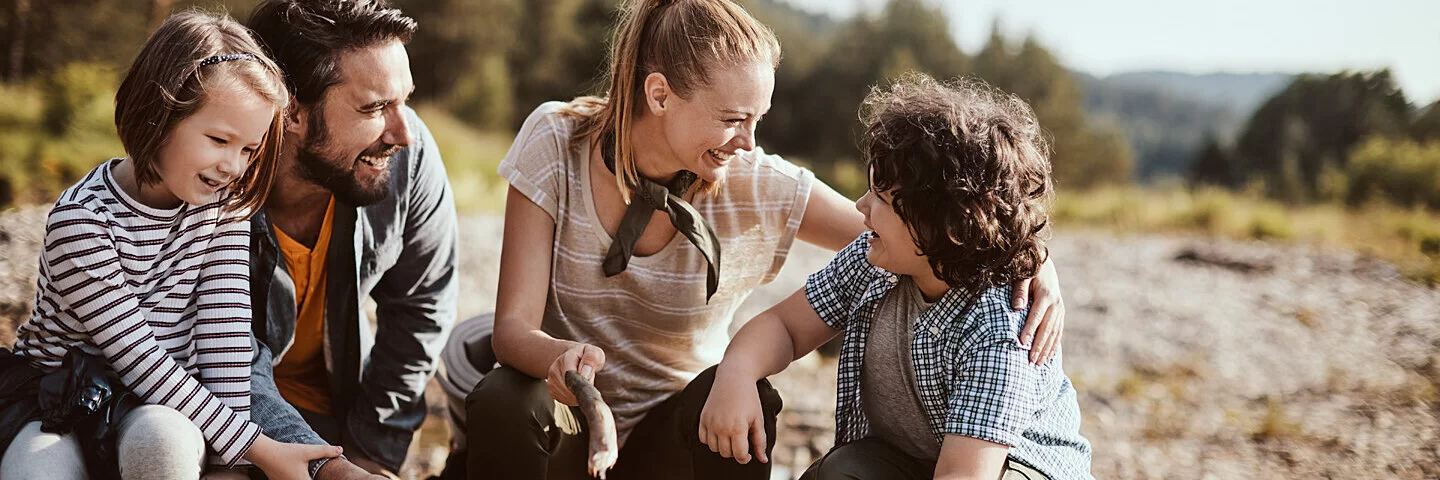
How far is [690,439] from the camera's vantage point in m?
2.36

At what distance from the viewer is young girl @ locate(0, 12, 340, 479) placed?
6.47 ft

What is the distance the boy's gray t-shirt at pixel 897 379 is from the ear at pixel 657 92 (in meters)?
0.67

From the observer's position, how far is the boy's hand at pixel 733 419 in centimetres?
214

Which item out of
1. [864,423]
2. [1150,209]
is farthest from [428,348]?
[1150,209]

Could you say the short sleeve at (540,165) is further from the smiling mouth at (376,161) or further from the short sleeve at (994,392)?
the short sleeve at (994,392)

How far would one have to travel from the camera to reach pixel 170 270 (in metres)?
2.12

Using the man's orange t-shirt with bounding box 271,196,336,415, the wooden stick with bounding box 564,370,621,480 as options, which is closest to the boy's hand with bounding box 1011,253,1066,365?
the wooden stick with bounding box 564,370,621,480

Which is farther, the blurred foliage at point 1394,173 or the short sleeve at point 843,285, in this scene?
the blurred foliage at point 1394,173

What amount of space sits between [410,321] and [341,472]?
82 cm

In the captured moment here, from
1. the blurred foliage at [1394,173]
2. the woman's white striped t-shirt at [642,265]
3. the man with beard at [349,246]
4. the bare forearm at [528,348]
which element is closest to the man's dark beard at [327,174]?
the man with beard at [349,246]

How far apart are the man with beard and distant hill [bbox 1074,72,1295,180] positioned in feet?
207

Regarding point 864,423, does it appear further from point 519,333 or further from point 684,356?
point 519,333

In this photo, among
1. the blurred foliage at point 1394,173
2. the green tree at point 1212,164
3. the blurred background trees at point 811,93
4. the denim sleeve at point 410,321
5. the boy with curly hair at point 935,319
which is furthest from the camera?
the green tree at point 1212,164

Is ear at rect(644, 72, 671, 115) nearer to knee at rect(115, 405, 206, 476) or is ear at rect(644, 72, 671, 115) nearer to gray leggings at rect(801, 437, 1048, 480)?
gray leggings at rect(801, 437, 1048, 480)
